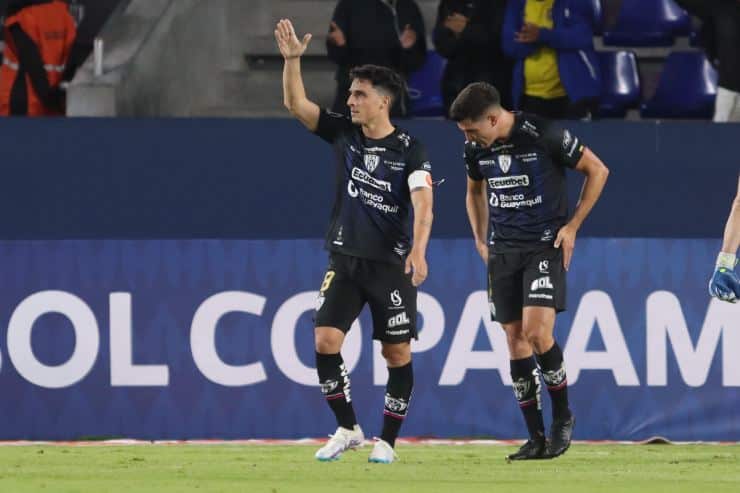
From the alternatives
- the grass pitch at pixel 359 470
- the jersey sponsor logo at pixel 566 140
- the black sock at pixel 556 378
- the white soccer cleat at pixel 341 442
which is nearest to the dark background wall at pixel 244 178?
the grass pitch at pixel 359 470

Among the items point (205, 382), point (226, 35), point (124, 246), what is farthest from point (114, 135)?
point (226, 35)

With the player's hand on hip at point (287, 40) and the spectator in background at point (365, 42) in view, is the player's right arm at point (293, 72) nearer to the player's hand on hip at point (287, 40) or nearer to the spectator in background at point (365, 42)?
the player's hand on hip at point (287, 40)

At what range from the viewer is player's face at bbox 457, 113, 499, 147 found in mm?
9711

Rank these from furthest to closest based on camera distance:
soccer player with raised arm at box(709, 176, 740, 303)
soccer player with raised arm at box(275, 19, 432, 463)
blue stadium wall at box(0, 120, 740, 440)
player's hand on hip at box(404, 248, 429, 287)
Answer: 1. blue stadium wall at box(0, 120, 740, 440)
2. soccer player with raised arm at box(275, 19, 432, 463)
3. player's hand on hip at box(404, 248, 429, 287)
4. soccer player with raised arm at box(709, 176, 740, 303)

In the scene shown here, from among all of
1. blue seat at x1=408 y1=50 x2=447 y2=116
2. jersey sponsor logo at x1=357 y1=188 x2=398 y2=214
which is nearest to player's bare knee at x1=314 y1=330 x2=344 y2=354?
jersey sponsor logo at x1=357 y1=188 x2=398 y2=214

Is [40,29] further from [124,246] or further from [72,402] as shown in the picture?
[72,402]

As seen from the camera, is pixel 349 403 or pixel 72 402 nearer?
pixel 349 403

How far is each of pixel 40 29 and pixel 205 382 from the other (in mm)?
3472

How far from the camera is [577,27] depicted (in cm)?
1350

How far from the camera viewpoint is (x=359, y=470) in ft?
30.1

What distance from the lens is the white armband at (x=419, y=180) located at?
9492 millimetres

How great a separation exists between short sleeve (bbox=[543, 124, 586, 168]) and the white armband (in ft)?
2.67

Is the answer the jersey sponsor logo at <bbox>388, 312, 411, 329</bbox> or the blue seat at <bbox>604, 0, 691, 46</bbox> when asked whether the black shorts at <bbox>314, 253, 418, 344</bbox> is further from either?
the blue seat at <bbox>604, 0, 691, 46</bbox>

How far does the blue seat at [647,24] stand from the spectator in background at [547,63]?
60.0 inches
